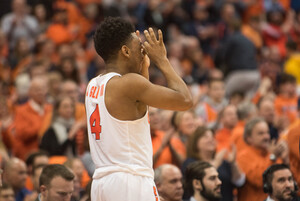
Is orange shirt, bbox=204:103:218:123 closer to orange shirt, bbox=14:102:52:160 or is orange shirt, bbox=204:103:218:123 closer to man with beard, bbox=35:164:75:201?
orange shirt, bbox=14:102:52:160

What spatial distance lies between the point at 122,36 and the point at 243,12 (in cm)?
1300

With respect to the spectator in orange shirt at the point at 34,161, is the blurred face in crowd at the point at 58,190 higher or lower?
lower

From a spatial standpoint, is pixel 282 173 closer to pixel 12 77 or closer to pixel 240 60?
pixel 240 60

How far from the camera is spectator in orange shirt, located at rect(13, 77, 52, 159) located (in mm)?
10031

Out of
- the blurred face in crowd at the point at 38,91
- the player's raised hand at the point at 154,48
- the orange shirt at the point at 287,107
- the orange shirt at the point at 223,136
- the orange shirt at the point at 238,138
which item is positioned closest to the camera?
the player's raised hand at the point at 154,48

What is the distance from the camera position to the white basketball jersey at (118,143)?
4.47 meters

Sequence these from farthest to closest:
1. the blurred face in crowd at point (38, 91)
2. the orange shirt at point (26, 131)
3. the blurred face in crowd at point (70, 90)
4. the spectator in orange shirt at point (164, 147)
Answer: the blurred face in crowd at point (70, 90) < the blurred face in crowd at point (38, 91) < the orange shirt at point (26, 131) < the spectator in orange shirt at point (164, 147)

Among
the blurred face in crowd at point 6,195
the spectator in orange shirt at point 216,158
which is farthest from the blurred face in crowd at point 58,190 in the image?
the spectator in orange shirt at point 216,158

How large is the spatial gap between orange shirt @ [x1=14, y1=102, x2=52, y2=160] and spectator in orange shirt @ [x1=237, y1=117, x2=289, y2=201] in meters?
3.42

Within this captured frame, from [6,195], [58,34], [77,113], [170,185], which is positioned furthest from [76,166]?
[58,34]

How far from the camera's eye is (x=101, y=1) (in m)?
16.7

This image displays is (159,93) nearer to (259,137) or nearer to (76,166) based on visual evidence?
(76,166)

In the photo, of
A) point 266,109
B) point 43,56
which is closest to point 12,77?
point 43,56

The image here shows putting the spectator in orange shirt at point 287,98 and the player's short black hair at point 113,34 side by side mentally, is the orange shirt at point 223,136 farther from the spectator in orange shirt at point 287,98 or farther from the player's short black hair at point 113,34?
the player's short black hair at point 113,34
